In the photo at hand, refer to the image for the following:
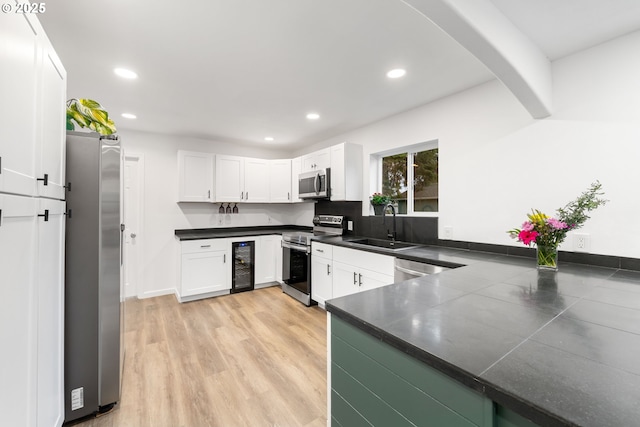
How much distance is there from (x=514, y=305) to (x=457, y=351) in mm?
559

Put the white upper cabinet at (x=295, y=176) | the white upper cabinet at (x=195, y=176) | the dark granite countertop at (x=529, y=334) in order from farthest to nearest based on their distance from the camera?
the white upper cabinet at (x=295, y=176) → the white upper cabinet at (x=195, y=176) → the dark granite countertop at (x=529, y=334)

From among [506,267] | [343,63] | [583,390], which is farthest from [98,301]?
[506,267]

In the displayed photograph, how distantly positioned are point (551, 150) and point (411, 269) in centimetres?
139

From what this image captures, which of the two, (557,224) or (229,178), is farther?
(229,178)

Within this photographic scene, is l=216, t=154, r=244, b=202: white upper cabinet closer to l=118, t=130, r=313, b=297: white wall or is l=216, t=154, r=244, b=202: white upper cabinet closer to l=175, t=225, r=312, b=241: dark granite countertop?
l=118, t=130, r=313, b=297: white wall

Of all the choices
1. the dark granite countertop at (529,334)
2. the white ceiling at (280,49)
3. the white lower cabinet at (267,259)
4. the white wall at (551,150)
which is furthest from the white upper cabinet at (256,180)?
the dark granite countertop at (529,334)

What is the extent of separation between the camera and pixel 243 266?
4.21m

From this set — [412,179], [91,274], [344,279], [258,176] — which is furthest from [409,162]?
[91,274]

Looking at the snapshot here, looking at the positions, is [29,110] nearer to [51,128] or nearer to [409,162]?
[51,128]

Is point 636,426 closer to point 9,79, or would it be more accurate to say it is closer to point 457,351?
point 457,351

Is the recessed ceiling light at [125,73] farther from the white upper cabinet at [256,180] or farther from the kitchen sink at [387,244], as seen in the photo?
the kitchen sink at [387,244]

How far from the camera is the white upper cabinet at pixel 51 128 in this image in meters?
1.19

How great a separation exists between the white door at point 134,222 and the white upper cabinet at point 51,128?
2.66 meters

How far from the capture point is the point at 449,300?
1.16 meters
